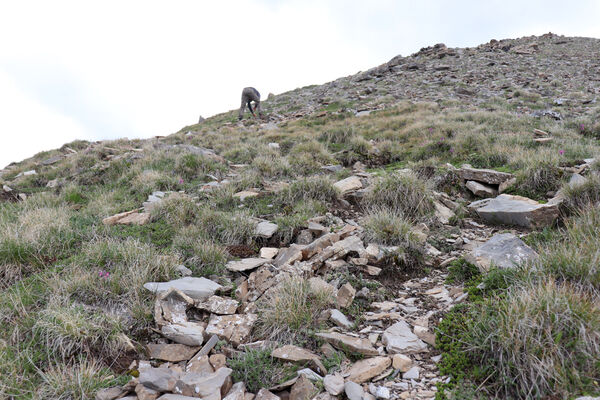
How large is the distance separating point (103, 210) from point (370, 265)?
540 centimetres

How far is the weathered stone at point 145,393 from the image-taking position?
2.54 m

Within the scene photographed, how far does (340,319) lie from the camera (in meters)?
3.31

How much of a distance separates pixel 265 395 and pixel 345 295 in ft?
4.66

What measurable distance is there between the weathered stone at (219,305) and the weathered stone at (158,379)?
937 millimetres

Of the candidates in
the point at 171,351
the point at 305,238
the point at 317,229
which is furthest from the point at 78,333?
the point at 317,229

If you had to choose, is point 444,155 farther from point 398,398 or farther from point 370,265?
point 398,398

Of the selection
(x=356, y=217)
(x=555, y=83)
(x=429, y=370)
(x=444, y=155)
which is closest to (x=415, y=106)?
(x=444, y=155)

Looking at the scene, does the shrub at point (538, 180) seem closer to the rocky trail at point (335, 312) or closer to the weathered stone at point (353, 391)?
the rocky trail at point (335, 312)

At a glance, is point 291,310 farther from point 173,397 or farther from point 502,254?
point 502,254

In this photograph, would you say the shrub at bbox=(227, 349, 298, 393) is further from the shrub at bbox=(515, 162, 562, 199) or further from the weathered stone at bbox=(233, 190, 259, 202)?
the shrub at bbox=(515, 162, 562, 199)

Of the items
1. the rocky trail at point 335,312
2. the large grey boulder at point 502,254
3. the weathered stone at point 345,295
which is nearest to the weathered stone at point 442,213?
the rocky trail at point 335,312

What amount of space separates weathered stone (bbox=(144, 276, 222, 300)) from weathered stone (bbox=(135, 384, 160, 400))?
1.22 m

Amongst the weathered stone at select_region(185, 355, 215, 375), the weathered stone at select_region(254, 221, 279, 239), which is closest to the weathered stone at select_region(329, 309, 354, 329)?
the weathered stone at select_region(185, 355, 215, 375)

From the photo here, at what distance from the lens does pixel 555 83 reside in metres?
21.3
